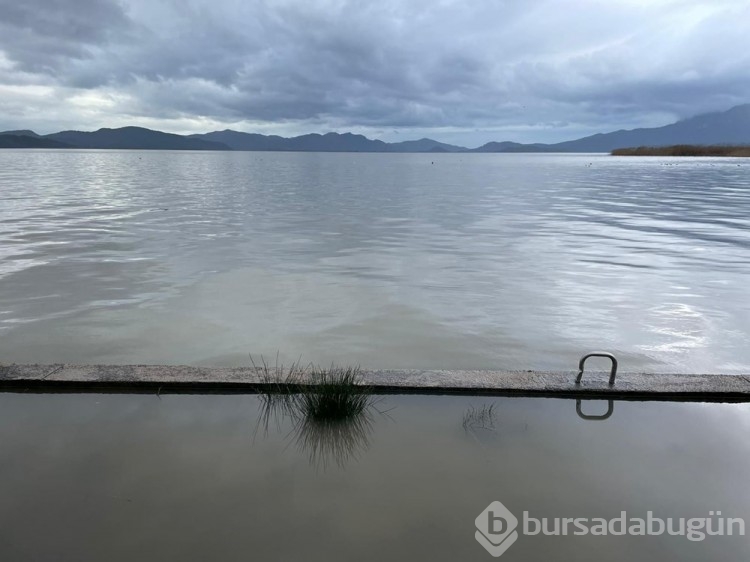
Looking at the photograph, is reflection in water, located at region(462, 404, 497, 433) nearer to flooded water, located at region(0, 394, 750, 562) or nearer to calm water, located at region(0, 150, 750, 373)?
flooded water, located at region(0, 394, 750, 562)

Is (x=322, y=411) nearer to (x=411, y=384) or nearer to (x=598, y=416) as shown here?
(x=411, y=384)

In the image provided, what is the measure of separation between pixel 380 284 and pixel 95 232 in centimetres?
882

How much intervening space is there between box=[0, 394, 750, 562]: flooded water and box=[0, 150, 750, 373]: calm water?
1.74 meters

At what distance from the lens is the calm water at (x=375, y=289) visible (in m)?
6.36

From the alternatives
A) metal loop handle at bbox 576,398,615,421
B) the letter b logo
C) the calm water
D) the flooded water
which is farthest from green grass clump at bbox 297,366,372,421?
the calm water

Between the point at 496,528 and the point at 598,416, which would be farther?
the point at 598,416

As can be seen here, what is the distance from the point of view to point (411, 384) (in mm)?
4562

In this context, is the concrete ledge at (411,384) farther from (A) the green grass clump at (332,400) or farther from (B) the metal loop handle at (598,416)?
(A) the green grass clump at (332,400)

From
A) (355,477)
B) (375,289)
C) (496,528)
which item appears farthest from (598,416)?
(375,289)

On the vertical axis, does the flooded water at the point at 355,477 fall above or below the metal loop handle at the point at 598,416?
below

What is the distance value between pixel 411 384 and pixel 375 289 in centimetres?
462

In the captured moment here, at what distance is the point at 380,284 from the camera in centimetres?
949

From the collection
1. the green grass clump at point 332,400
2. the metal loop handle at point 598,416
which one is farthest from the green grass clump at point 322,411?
the metal loop handle at point 598,416

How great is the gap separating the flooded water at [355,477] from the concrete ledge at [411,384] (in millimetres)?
103
